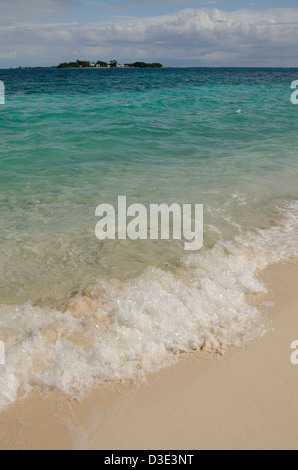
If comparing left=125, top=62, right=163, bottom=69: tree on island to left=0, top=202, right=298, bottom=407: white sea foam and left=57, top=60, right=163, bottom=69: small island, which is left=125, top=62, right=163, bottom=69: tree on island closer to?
left=57, top=60, right=163, bottom=69: small island

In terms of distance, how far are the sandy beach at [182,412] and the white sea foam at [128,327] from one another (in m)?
0.15

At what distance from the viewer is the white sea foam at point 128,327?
10.3ft

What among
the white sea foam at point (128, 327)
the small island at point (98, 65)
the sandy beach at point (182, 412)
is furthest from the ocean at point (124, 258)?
the small island at point (98, 65)

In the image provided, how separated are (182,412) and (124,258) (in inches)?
A: 95.3

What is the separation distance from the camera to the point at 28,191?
7.35 m

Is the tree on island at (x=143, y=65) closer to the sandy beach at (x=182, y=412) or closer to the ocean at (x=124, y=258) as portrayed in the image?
the ocean at (x=124, y=258)

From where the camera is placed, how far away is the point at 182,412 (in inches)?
111

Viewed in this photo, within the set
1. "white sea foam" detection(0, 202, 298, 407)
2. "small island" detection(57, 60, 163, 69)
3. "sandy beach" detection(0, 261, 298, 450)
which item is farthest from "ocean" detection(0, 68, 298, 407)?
"small island" detection(57, 60, 163, 69)


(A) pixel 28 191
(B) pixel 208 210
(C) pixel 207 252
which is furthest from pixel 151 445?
(A) pixel 28 191

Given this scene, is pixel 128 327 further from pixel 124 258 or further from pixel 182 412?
pixel 124 258

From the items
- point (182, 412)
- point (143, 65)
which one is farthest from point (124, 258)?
point (143, 65)

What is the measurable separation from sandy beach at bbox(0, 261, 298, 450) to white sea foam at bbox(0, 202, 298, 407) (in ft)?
0.50

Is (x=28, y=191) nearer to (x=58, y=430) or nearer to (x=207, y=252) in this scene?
(x=207, y=252)

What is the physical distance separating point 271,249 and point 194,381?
8.89 ft
